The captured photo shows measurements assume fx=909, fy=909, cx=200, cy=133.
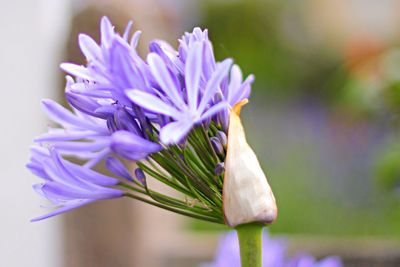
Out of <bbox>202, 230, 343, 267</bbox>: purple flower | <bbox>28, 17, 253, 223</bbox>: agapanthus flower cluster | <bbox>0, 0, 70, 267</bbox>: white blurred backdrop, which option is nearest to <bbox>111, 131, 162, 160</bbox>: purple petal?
<bbox>28, 17, 253, 223</bbox>: agapanthus flower cluster

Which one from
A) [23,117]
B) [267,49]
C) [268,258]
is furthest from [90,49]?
[267,49]

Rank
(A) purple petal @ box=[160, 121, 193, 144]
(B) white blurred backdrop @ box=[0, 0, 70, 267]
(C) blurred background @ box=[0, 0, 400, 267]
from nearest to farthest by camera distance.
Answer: (A) purple petal @ box=[160, 121, 193, 144]
(C) blurred background @ box=[0, 0, 400, 267]
(B) white blurred backdrop @ box=[0, 0, 70, 267]

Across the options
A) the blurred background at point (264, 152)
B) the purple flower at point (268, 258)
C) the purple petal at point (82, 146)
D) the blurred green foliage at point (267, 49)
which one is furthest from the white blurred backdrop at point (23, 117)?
the blurred green foliage at point (267, 49)

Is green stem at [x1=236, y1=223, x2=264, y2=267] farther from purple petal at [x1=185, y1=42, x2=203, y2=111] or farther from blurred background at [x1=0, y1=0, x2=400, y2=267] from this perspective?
blurred background at [x1=0, y1=0, x2=400, y2=267]

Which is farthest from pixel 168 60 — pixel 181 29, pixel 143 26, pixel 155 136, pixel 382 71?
pixel 181 29

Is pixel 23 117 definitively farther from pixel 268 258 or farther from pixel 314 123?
pixel 314 123

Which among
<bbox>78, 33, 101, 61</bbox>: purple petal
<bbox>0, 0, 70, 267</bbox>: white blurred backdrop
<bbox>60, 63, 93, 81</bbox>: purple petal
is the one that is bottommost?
<bbox>60, 63, 93, 81</bbox>: purple petal

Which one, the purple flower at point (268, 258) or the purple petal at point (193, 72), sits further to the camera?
the purple flower at point (268, 258)

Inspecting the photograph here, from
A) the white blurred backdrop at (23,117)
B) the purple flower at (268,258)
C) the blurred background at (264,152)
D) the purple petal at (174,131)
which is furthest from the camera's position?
the white blurred backdrop at (23,117)

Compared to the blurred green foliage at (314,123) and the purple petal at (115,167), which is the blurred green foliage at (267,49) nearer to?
the blurred green foliage at (314,123)
